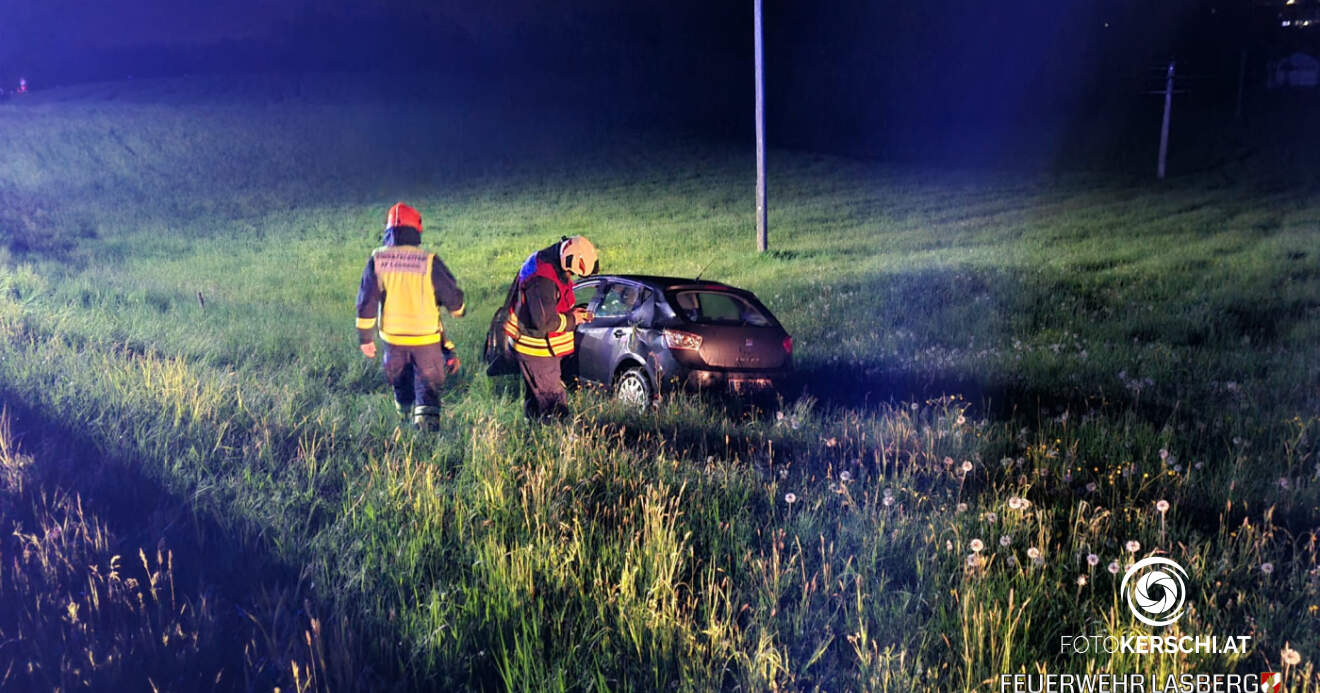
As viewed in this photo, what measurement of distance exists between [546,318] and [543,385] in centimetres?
58

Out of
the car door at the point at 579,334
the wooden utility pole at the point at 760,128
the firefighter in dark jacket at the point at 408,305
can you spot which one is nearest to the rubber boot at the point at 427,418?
the firefighter in dark jacket at the point at 408,305

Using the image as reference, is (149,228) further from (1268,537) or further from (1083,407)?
(1268,537)

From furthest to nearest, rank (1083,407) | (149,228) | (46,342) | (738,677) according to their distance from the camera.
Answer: (149,228)
(46,342)
(1083,407)
(738,677)

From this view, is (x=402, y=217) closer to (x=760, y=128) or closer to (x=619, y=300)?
(x=619, y=300)

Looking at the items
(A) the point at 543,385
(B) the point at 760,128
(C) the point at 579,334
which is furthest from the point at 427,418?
(B) the point at 760,128

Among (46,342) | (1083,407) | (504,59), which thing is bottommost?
(1083,407)

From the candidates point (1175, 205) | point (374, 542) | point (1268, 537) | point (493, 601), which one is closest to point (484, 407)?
point (374, 542)

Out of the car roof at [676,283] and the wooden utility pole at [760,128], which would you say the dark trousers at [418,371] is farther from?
the wooden utility pole at [760,128]

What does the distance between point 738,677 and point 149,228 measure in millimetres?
17784

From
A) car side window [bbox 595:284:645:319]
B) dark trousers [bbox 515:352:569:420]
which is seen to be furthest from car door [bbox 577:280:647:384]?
dark trousers [bbox 515:352:569:420]

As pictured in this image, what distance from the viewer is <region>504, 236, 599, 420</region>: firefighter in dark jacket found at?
6469 millimetres

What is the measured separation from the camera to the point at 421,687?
2.93 metres

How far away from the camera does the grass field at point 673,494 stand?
9.99 feet

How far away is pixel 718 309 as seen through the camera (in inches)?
319
